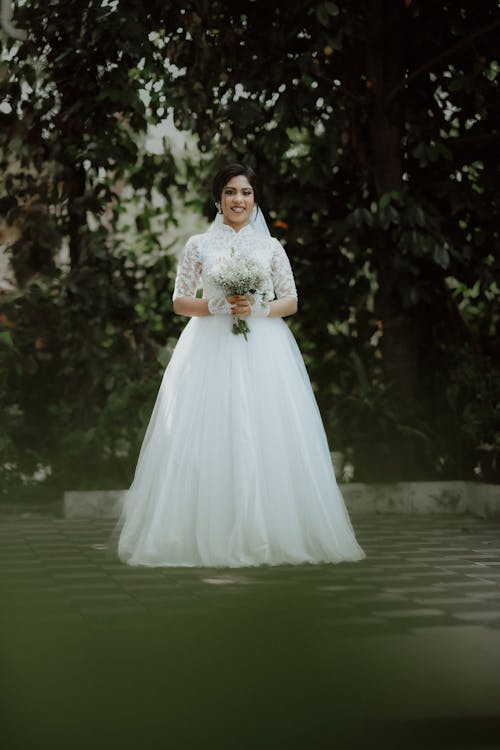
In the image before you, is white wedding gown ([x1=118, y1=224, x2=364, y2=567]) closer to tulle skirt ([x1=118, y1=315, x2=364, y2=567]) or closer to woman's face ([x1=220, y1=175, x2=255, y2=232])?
tulle skirt ([x1=118, y1=315, x2=364, y2=567])

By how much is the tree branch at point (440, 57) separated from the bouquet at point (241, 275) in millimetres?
4122

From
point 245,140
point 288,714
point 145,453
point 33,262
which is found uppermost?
point 245,140

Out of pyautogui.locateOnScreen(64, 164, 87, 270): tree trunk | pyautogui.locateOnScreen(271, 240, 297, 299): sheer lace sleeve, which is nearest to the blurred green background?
pyautogui.locateOnScreen(64, 164, 87, 270): tree trunk

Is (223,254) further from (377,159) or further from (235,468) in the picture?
(377,159)

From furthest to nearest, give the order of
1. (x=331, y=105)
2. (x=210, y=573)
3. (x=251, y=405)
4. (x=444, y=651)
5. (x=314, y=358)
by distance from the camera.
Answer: (x=314, y=358), (x=331, y=105), (x=251, y=405), (x=210, y=573), (x=444, y=651)

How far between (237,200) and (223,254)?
1.07ft

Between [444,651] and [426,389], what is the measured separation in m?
7.06

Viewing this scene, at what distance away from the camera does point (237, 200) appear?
7430 millimetres

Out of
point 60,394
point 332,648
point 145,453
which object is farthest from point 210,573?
point 60,394

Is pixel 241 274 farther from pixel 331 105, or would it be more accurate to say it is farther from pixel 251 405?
pixel 331 105

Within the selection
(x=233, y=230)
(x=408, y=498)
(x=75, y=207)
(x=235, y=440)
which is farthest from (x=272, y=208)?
(x=235, y=440)

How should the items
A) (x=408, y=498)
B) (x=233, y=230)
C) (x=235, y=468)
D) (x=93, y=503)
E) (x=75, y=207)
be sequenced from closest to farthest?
(x=235, y=468) < (x=233, y=230) < (x=93, y=503) < (x=408, y=498) < (x=75, y=207)

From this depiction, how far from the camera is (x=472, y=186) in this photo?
437 inches

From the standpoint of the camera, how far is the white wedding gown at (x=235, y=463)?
22.7 feet
